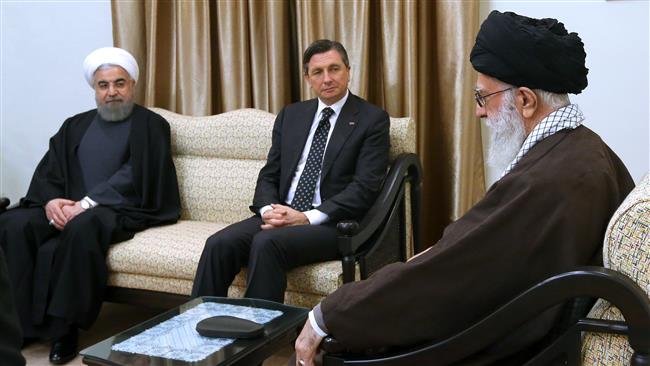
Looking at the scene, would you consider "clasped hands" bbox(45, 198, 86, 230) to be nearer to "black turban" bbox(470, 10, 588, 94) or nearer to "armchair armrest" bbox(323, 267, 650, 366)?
"armchair armrest" bbox(323, 267, 650, 366)

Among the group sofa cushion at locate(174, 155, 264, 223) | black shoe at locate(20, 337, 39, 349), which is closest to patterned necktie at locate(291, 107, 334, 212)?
sofa cushion at locate(174, 155, 264, 223)

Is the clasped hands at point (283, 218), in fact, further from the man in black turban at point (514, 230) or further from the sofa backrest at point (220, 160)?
the man in black turban at point (514, 230)

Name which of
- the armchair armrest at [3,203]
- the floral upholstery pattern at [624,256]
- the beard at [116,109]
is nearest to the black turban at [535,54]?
the floral upholstery pattern at [624,256]

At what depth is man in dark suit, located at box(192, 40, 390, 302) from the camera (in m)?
2.73

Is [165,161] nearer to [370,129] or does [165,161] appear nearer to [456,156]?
[370,129]

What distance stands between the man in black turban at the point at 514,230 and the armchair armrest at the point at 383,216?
1043 millimetres

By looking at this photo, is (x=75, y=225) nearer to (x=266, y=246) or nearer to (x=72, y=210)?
(x=72, y=210)

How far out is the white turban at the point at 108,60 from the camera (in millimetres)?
3607

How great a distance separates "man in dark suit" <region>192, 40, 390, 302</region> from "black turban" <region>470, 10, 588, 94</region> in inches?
51.9

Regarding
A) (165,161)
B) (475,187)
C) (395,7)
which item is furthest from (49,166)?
(475,187)

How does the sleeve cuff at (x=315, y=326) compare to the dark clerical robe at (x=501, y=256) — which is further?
the sleeve cuff at (x=315, y=326)

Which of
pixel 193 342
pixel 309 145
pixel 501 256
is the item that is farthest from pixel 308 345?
pixel 309 145

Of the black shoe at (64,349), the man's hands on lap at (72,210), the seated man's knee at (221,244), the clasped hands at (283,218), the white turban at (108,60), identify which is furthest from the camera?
the white turban at (108,60)

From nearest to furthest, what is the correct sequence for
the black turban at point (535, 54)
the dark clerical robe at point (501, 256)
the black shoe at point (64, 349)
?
the dark clerical robe at point (501, 256)
the black turban at point (535, 54)
the black shoe at point (64, 349)
